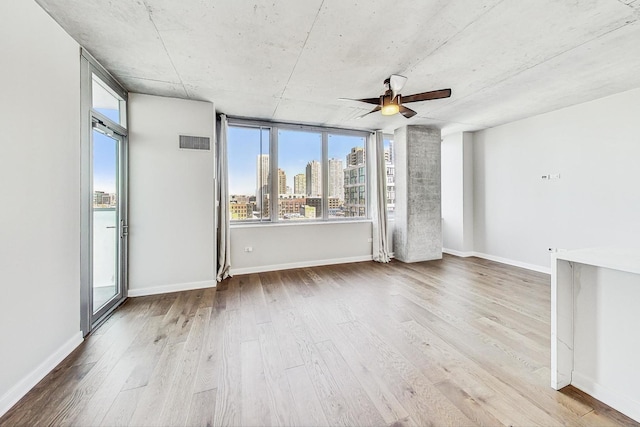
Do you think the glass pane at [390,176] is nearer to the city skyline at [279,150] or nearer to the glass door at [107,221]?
the city skyline at [279,150]

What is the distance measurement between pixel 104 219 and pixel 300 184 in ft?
10.3

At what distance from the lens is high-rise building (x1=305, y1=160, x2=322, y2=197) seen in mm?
5188

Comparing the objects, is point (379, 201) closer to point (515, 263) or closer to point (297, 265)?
point (297, 265)

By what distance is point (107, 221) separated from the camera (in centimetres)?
301

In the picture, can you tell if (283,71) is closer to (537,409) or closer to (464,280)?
(537,409)

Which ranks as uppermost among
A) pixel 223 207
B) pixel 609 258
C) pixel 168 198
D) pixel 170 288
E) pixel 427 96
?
pixel 427 96

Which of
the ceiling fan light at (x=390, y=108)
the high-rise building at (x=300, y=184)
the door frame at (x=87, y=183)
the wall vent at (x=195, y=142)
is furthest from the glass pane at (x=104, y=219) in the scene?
the ceiling fan light at (x=390, y=108)

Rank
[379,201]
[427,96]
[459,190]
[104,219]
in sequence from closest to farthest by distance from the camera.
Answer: [427,96] < [104,219] < [379,201] < [459,190]

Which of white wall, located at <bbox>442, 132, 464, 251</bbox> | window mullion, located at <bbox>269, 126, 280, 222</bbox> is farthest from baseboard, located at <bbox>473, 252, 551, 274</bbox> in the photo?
window mullion, located at <bbox>269, 126, 280, 222</bbox>

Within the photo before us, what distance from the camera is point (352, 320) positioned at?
271cm

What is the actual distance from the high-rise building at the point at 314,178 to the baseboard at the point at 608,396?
4289 millimetres

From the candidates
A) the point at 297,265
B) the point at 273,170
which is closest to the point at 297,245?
the point at 297,265

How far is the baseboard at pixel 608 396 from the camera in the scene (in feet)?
4.74

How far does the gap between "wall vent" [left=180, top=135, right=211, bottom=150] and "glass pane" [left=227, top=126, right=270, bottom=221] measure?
2.47 ft
